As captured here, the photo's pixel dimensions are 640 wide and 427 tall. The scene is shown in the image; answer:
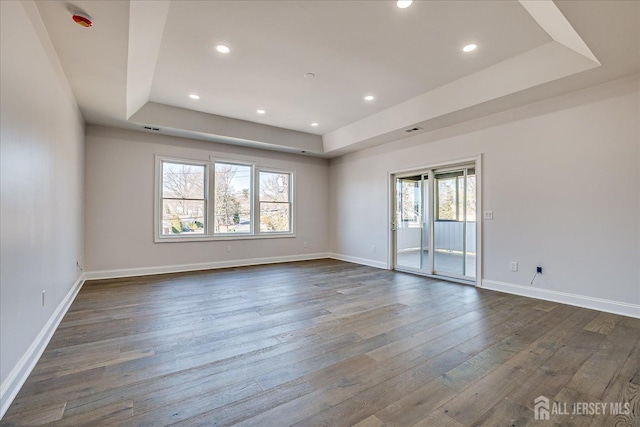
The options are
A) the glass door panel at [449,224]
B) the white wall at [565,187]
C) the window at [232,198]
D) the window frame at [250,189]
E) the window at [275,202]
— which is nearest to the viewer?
the white wall at [565,187]

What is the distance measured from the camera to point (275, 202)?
7184 mm

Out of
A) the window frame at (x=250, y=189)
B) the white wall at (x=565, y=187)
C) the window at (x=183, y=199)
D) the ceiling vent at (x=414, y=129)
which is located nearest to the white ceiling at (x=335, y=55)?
the ceiling vent at (x=414, y=129)

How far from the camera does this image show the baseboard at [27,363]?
1.74m

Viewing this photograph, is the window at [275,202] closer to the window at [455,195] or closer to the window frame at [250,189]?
the window frame at [250,189]

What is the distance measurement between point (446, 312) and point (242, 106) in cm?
449

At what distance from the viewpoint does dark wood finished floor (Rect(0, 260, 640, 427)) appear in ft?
5.59

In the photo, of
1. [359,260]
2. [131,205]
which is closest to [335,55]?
[131,205]

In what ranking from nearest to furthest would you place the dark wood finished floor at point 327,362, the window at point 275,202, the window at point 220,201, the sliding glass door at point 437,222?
the dark wood finished floor at point 327,362 → the sliding glass door at point 437,222 → the window at point 220,201 → the window at point 275,202

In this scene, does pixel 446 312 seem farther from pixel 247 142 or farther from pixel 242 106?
pixel 247 142

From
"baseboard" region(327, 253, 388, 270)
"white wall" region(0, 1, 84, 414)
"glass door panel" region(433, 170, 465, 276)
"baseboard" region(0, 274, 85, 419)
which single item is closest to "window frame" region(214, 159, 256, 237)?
"baseboard" region(327, 253, 388, 270)

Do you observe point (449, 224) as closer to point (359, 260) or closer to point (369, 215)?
point (369, 215)

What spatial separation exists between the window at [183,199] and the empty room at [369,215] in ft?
0.14

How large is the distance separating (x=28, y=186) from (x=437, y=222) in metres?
5.52

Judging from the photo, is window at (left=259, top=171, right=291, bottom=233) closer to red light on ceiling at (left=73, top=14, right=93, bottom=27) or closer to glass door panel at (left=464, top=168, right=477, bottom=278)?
glass door panel at (left=464, top=168, right=477, bottom=278)
